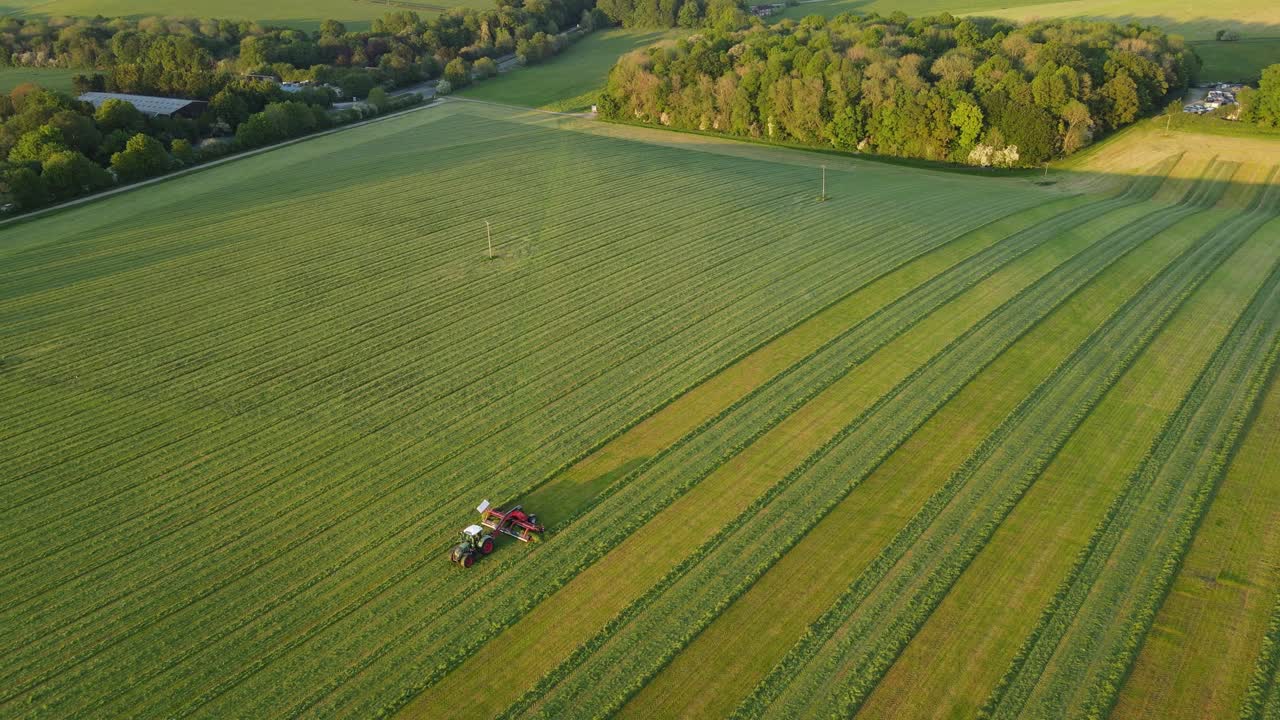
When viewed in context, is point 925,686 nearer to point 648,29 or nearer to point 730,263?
point 730,263

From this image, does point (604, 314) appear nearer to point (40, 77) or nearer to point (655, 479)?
point (655, 479)

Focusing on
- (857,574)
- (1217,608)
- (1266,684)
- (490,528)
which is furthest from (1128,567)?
(490,528)

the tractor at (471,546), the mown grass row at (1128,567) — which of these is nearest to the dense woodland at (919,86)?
the mown grass row at (1128,567)

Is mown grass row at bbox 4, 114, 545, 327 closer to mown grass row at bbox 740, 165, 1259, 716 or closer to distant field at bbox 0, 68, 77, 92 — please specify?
mown grass row at bbox 740, 165, 1259, 716

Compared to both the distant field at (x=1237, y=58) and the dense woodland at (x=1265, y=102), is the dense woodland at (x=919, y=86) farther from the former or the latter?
the dense woodland at (x=1265, y=102)

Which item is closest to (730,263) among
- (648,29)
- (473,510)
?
(473,510)

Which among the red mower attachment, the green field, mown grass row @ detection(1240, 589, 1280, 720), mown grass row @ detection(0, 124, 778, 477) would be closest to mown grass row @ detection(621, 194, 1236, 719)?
mown grass row @ detection(1240, 589, 1280, 720)

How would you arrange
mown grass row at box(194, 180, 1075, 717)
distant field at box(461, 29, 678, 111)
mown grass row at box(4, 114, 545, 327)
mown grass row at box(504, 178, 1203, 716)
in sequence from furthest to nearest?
1. distant field at box(461, 29, 678, 111)
2. mown grass row at box(4, 114, 545, 327)
3. mown grass row at box(194, 180, 1075, 717)
4. mown grass row at box(504, 178, 1203, 716)
